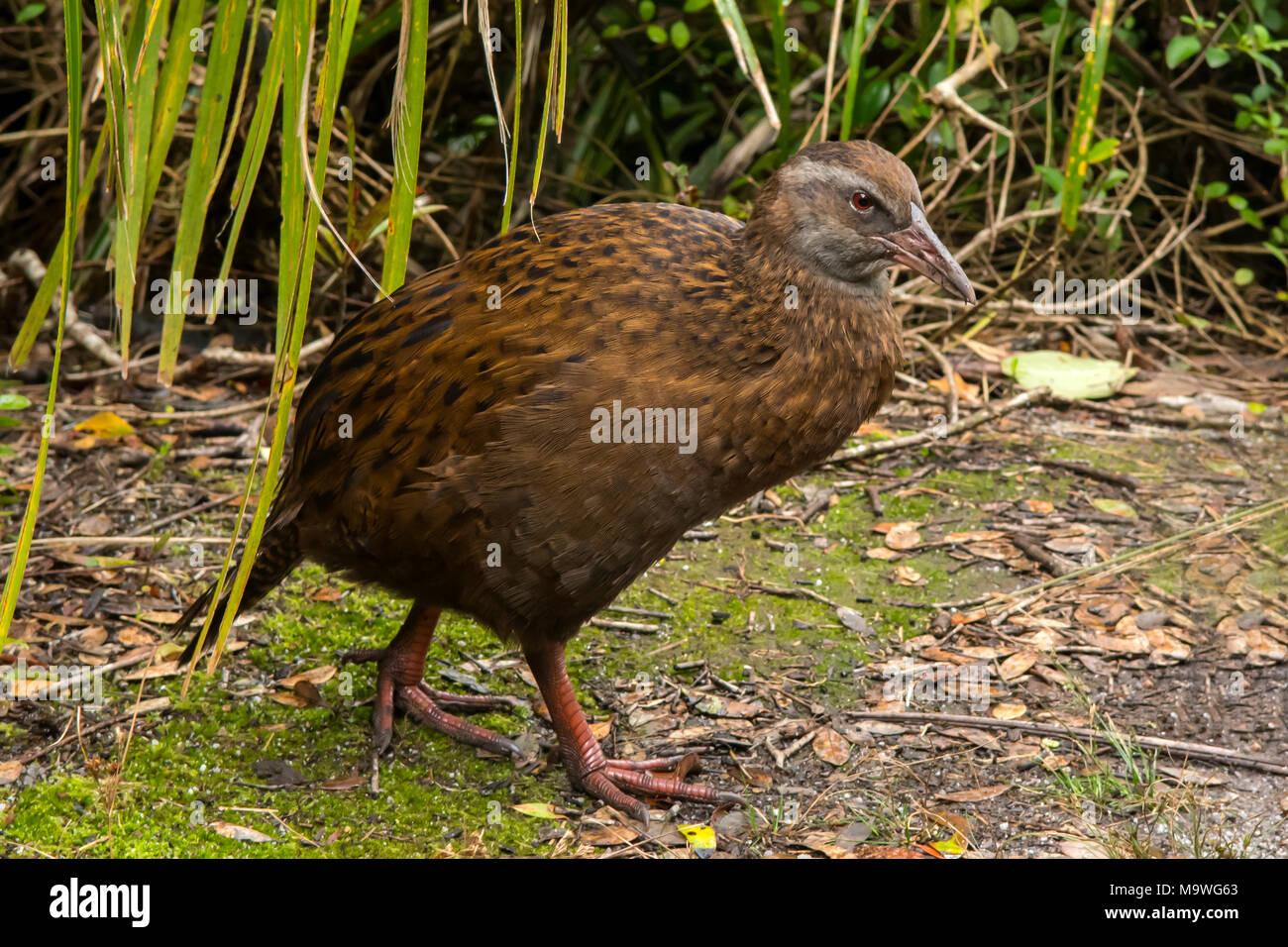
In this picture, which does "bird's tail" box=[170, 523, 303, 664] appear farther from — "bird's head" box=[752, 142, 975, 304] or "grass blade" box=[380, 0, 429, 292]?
"bird's head" box=[752, 142, 975, 304]

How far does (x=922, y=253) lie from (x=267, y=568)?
1782 mm

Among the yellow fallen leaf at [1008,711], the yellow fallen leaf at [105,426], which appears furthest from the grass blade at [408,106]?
the yellow fallen leaf at [105,426]

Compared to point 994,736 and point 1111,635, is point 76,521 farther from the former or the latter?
point 1111,635

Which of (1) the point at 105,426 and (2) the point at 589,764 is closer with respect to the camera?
(2) the point at 589,764

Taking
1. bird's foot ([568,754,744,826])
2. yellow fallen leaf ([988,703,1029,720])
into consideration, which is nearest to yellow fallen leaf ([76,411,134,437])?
bird's foot ([568,754,744,826])

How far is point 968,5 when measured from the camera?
5152mm

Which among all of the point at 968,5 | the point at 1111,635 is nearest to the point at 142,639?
the point at 1111,635

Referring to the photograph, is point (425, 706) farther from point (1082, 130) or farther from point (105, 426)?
point (1082, 130)

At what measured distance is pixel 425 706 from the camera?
356 cm

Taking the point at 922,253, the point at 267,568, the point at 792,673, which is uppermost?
the point at 922,253

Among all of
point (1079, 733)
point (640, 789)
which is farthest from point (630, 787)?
point (1079, 733)

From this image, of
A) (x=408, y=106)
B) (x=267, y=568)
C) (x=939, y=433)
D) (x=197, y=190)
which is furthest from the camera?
(x=939, y=433)

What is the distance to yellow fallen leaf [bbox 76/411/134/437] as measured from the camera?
4.82 m

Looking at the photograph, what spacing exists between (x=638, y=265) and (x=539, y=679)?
3.37 feet
